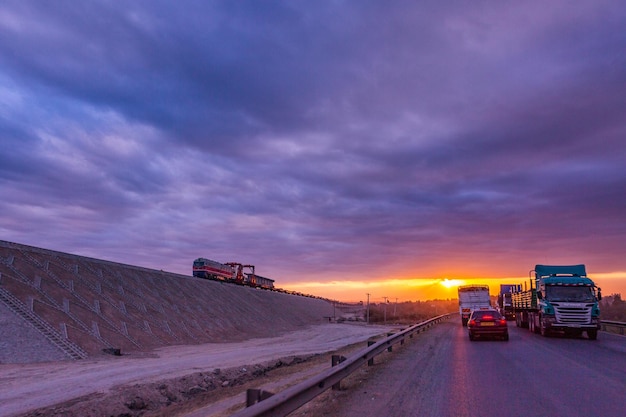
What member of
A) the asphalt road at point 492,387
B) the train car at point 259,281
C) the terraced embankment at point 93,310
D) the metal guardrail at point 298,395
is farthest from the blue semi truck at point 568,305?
the train car at point 259,281

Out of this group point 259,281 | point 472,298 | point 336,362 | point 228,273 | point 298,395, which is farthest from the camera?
point 259,281

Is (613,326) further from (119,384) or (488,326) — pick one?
(119,384)

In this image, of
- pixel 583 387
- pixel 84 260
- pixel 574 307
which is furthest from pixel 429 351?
pixel 84 260

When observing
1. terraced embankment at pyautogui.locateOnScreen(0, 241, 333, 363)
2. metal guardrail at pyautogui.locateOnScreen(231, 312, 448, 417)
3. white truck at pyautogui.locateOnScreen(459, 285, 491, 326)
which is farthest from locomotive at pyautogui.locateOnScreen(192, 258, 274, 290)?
metal guardrail at pyautogui.locateOnScreen(231, 312, 448, 417)

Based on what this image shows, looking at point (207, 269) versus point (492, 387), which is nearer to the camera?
point (492, 387)

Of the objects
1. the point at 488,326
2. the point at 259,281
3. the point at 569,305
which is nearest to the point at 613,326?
the point at 569,305

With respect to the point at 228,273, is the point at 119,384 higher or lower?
lower

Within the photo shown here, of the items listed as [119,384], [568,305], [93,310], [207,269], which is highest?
[207,269]

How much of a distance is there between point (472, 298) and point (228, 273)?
116 feet

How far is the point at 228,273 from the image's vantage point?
68.0 m

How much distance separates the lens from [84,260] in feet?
108

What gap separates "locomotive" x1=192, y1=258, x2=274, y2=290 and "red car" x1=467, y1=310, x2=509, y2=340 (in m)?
42.7

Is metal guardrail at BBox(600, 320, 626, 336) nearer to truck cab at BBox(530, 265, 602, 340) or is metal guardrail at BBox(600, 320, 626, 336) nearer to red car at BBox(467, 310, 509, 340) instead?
truck cab at BBox(530, 265, 602, 340)

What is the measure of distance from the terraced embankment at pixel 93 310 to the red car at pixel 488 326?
58.6 feet
